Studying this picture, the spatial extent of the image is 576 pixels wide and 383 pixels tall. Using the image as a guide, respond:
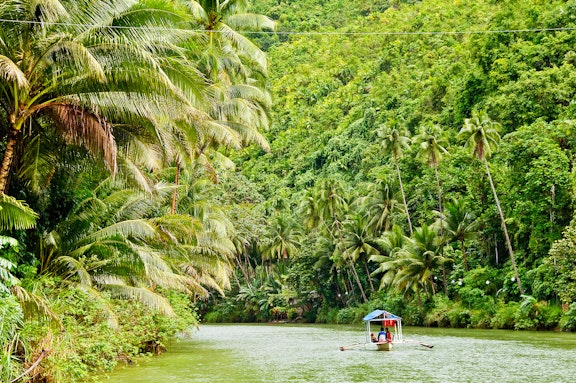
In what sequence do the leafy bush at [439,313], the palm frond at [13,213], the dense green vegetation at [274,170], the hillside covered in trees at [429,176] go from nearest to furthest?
the palm frond at [13,213]
the dense green vegetation at [274,170]
the hillside covered in trees at [429,176]
the leafy bush at [439,313]

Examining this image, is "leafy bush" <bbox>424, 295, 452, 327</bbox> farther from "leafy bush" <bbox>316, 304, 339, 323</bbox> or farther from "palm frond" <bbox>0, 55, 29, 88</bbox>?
"palm frond" <bbox>0, 55, 29, 88</bbox>

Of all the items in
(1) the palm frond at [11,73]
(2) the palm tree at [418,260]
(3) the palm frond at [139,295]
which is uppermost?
(2) the palm tree at [418,260]

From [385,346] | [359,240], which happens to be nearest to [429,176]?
[359,240]

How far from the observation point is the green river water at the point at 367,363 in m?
18.0

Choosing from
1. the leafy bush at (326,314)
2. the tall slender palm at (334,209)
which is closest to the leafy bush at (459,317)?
the tall slender palm at (334,209)

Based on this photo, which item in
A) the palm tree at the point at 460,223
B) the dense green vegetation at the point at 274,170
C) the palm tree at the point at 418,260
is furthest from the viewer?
the palm tree at the point at 460,223

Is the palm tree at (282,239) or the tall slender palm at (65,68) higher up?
the palm tree at (282,239)

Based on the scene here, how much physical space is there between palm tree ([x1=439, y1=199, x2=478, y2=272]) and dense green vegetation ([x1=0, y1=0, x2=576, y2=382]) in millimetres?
176

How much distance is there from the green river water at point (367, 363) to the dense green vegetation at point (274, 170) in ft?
4.45

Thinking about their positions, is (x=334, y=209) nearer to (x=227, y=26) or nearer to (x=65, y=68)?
(x=227, y=26)

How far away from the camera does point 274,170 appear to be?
3039 inches

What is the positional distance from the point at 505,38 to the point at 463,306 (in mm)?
18030

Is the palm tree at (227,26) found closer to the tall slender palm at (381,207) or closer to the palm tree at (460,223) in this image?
the palm tree at (460,223)

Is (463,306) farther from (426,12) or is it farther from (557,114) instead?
(426,12)
